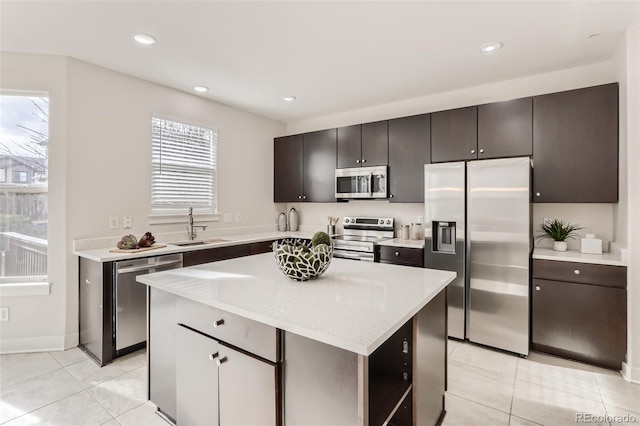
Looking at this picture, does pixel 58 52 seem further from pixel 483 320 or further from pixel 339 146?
pixel 483 320

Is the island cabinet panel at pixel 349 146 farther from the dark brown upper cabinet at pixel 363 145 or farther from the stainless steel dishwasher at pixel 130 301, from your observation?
the stainless steel dishwasher at pixel 130 301

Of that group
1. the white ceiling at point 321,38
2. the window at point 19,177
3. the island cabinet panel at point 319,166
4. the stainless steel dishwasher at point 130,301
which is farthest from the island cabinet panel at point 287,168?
the window at point 19,177

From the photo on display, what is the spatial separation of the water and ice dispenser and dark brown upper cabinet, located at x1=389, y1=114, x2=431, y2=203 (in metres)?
0.44

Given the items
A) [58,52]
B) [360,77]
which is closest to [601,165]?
[360,77]

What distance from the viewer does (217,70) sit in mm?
3041

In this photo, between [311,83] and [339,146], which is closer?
[311,83]

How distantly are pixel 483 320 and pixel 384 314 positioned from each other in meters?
2.21

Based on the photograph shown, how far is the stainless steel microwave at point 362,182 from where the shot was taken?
379 cm

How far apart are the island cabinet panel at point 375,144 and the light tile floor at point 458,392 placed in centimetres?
225

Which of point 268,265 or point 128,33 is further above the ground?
point 128,33

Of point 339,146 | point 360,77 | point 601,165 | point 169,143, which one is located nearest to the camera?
point 601,165

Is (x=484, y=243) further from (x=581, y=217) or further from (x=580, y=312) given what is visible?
(x=581, y=217)

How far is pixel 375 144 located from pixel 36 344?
389cm

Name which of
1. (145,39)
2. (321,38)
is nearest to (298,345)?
(321,38)
